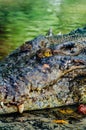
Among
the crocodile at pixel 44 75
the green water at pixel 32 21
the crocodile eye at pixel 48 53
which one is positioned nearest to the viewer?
the crocodile at pixel 44 75

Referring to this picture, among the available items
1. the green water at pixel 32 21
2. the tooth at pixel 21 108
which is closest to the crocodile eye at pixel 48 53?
the tooth at pixel 21 108

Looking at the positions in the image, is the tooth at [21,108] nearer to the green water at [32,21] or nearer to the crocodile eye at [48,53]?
the crocodile eye at [48,53]

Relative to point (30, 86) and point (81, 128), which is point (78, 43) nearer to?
point (30, 86)

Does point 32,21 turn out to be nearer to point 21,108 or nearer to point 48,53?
point 48,53

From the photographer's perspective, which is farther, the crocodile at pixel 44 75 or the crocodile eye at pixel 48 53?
the crocodile eye at pixel 48 53

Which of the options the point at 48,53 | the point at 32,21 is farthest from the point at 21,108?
the point at 32,21

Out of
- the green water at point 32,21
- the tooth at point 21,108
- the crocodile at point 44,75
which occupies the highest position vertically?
the crocodile at point 44,75
